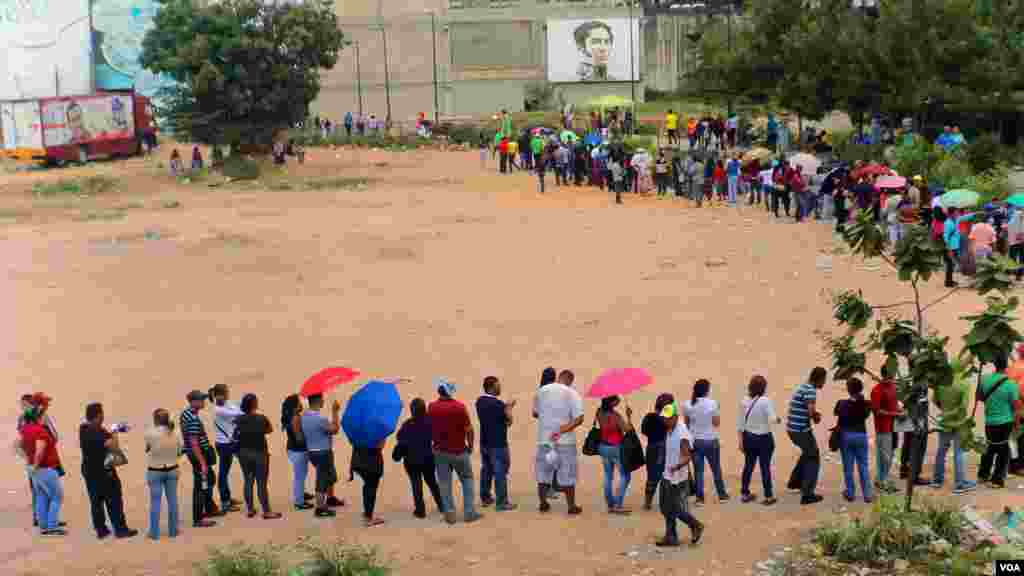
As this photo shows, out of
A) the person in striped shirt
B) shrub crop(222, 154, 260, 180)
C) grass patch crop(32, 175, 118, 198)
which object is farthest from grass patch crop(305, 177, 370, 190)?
the person in striped shirt

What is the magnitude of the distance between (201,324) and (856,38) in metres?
19.5

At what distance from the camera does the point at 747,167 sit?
31062mm

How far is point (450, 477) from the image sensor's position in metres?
11.3

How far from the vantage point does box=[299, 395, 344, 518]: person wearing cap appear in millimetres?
11305

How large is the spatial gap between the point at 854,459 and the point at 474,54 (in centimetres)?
5856

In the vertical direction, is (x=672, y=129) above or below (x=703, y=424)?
above

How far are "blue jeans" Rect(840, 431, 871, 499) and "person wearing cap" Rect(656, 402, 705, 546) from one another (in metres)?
1.66

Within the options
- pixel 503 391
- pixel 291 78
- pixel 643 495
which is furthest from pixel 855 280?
pixel 291 78

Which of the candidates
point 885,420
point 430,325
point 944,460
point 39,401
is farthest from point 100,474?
point 430,325

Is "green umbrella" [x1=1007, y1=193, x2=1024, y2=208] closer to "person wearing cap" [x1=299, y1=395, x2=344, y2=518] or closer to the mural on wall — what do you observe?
"person wearing cap" [x1=299, y1=395, x2=344, y2=518]

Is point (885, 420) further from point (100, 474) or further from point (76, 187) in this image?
point (76, 187)

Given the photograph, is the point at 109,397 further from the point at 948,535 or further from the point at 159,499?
the point at 948,535

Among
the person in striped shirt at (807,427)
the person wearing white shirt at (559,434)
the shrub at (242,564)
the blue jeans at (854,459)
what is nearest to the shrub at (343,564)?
the shrub at (242,564)

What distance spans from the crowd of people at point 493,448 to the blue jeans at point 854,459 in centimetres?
1
